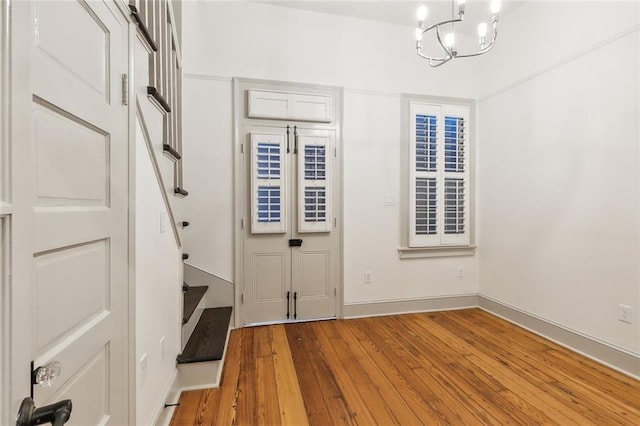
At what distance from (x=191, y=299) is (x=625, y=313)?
3553mm

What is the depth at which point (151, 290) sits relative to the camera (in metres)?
1.54

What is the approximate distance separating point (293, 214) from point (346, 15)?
234cm

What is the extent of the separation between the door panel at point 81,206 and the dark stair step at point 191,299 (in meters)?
1.04

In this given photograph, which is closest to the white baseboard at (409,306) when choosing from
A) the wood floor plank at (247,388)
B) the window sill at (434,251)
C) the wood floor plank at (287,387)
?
the window sill at (434,251)

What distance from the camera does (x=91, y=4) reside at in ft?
3.19

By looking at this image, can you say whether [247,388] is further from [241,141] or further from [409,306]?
[241,141]

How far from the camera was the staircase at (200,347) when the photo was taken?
2.03 metres

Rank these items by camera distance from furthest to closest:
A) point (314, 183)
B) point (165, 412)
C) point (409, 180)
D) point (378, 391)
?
point (409, 180) → point (314, 183) → point (378, 391) → point (165, 412)

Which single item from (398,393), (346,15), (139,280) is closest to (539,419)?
(398,393)

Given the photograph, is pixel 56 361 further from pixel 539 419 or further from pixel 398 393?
pixel 539 419

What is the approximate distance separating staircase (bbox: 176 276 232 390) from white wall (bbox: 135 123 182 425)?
0.14 metres

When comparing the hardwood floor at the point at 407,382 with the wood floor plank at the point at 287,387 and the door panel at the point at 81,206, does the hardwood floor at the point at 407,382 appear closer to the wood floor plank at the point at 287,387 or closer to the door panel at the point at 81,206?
the wood floor plank at the point at 287,387

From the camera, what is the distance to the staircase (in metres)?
2.03

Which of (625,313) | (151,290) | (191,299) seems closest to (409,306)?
(625,313)
